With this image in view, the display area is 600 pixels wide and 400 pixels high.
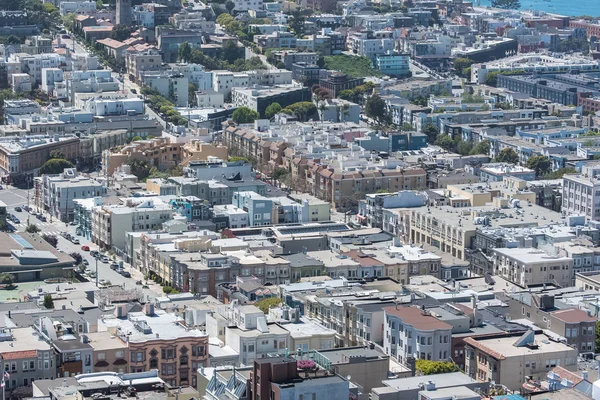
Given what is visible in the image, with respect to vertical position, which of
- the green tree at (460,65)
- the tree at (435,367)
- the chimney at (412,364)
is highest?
the tree at (435,367)

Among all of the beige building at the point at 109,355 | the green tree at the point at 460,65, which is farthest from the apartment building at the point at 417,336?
the green tree at the point at 460,65

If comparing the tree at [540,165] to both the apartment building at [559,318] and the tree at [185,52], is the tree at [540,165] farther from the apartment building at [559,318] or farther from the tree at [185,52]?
the tree at [185,52]

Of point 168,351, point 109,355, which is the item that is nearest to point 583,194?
point 168,351

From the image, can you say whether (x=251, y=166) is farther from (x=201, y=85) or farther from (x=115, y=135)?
(x=201, y=85)

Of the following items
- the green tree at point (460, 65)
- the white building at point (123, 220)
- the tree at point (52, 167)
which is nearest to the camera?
the white building at point (123, 220)

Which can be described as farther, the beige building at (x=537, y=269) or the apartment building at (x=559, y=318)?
the beige building at (x=537, y=269)

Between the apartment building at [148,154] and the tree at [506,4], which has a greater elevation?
the apartment building at [148,154]

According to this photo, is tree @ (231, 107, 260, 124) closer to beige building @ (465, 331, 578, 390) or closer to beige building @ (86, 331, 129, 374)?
beige building @ (465, 331, 578, 390)

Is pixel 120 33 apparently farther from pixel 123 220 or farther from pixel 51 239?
pixel 123 220
